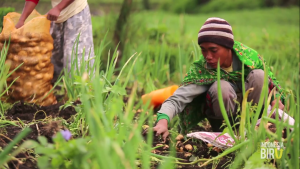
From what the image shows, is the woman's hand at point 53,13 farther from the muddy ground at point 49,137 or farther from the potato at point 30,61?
the muddy ground at point 49,137

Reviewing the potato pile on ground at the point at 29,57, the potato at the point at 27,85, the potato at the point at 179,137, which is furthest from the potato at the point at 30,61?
the potato at the point at 179,137

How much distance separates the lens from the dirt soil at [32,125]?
1368mm

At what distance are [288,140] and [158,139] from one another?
83cm

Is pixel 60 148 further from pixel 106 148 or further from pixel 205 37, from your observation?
pixel 205 37

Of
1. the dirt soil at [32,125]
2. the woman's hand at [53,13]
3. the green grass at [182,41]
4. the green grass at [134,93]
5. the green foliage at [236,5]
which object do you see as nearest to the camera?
the green grass at [134,93]

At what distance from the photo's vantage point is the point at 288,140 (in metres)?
1.30

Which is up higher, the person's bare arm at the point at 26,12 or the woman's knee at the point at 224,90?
the person's bare arm at the point at 26,12

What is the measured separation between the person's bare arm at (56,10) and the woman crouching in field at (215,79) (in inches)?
32.9

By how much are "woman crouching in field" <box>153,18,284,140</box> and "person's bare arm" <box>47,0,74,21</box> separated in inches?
32.9

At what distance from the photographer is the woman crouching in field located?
6.61 ft

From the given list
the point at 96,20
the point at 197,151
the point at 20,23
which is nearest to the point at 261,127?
the point at 197,151

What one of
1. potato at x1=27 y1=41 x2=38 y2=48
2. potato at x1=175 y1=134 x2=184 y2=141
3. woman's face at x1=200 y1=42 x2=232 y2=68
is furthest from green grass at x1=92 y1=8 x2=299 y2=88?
potato at x1=27 y1=41 x2=38 y2=48

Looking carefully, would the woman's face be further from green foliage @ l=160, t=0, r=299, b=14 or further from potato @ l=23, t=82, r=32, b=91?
green foliage @ l=160, t=0, r=299, b=14

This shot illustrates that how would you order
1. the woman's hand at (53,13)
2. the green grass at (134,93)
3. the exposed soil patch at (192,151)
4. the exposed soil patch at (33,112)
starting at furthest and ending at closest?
1. the woman's hand at (53,13)
2. the exposed soil patch at (33,112)
3. the exposed soil patch at (192,151)
4. the green grass at (134,93)
